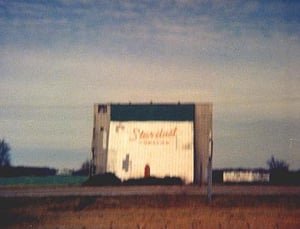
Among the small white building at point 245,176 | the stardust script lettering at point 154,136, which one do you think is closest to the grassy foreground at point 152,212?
the stardust script lettering at point 154,136

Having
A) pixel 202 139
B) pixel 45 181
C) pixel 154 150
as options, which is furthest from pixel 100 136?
pixel 202 139

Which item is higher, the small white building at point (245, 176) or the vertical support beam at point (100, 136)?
the vertical support beam at point (100, 136)

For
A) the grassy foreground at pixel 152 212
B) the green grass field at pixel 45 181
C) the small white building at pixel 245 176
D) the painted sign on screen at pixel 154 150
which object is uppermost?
the painted sign on screen at pixel 154 150

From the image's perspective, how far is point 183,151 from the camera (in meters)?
45.8

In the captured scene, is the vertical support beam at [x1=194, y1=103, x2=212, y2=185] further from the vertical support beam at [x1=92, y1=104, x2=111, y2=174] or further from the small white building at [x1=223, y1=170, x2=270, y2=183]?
the vertical support beam at [x1=92, y1=104, x2=111, y2=174]

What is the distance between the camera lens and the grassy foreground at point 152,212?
1847 centimetres

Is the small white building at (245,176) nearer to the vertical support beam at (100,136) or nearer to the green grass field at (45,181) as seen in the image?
the vertical support beam at (100,136)

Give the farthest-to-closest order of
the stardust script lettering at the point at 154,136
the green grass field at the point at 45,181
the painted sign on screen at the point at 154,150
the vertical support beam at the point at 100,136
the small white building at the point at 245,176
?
the green grass field at the point at 45,181
the small white building at the point at 245,176
the vertical support beam at the point at 100,136
the stardust script lettering at the point at 154,136
the painted sign on screen at the point at 154,150

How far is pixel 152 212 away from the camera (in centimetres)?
2145

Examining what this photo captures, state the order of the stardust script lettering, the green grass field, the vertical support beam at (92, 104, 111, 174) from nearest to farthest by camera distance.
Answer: the stardust script lettering, the vertical support beam at (92, 104, 111, 174), the green grass field

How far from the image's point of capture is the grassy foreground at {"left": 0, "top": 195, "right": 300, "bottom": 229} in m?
18.5

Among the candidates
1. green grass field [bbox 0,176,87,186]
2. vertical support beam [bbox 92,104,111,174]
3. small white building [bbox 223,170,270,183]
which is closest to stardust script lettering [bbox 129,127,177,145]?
vertical support beam [bbox 92,104,111,174]

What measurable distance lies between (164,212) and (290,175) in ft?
101

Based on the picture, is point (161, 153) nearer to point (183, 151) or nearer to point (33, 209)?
point (183, 151)
